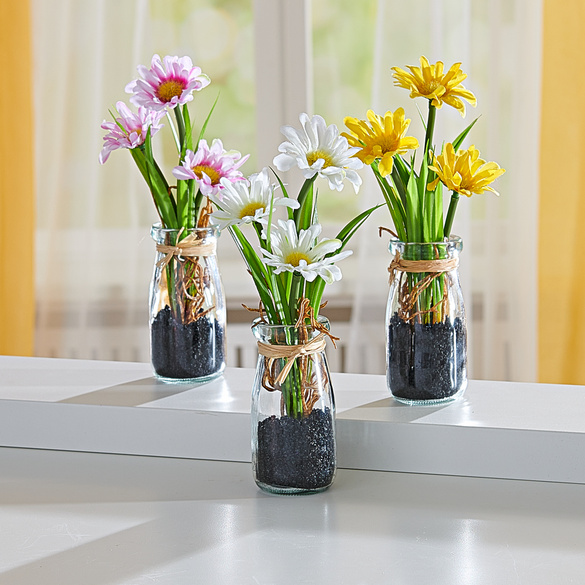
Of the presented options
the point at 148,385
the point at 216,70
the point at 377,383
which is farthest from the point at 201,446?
the point at 216,70

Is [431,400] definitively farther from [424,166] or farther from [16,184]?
[16,184]

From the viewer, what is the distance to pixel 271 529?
955 mm

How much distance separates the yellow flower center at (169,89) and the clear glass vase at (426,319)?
0.32 meters

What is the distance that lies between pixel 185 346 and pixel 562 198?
1456 millimetres

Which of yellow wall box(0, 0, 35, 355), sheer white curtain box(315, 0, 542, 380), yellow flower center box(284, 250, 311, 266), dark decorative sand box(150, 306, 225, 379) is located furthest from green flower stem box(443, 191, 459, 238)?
yellow wall box(0, 0, 35, 355)

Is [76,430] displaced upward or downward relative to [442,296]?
downward

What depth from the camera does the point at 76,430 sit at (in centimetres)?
120

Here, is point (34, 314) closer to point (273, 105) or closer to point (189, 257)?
point (273, 105)

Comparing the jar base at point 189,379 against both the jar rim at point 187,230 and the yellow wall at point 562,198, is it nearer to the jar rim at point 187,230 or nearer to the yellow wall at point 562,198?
the jar rim at point 187,230

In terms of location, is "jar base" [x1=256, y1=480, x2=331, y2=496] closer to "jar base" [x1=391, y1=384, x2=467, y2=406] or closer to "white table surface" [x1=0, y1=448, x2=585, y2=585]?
"white table surface" [x1=0, y1=448, x2=585, y2=585]

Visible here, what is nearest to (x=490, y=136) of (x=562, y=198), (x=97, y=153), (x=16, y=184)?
(x=562, y=198)

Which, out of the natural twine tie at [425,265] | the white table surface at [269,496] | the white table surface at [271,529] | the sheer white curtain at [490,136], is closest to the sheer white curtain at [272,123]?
the sheer white curtain at [490,136]

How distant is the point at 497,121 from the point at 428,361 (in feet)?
4.77

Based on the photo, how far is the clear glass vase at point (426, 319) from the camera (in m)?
1.10
